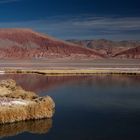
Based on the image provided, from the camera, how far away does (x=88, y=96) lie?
3100 centimetres

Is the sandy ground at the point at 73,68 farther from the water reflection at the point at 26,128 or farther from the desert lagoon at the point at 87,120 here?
the water reflection at the point at 26,128

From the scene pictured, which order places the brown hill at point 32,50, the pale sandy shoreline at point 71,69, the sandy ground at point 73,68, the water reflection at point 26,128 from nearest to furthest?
the water reflection at point 26,128 < the pale sandy shoreline at point 71,69 < the sandy ground at point 73,68 < the brown hill at point 32,50

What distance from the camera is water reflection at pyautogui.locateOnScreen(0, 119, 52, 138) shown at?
1961 cm

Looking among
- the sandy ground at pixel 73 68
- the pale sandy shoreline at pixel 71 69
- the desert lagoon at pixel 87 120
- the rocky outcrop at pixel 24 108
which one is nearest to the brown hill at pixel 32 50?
the sandy ground at pixel 73 68

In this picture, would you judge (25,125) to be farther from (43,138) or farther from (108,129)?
(108,129)

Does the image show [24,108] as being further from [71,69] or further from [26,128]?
[71,69]

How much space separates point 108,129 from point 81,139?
2194mm

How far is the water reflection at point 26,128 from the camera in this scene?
19609mm

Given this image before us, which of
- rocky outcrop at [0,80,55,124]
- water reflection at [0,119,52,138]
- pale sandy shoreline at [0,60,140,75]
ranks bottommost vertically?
water reflection at [0,119,52,138]

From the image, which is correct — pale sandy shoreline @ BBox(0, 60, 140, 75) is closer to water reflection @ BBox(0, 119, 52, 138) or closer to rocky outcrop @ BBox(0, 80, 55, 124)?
rocky outcrop @ BBox(0, 80, 55, 124)

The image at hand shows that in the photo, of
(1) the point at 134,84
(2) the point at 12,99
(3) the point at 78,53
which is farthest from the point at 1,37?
(2) the point at 12,99

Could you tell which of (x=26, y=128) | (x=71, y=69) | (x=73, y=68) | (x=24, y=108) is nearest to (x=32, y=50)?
(x=73, y=68)

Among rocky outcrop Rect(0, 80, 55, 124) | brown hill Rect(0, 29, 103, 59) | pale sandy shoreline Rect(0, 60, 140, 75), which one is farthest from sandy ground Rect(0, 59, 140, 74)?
brown hill Rect(0, 29, 103, 59)

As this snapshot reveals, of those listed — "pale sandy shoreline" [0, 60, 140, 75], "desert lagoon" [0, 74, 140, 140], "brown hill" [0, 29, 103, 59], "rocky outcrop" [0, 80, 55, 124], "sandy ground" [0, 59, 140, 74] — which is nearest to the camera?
"desert lagoon" [0, 74, 140, 140]
